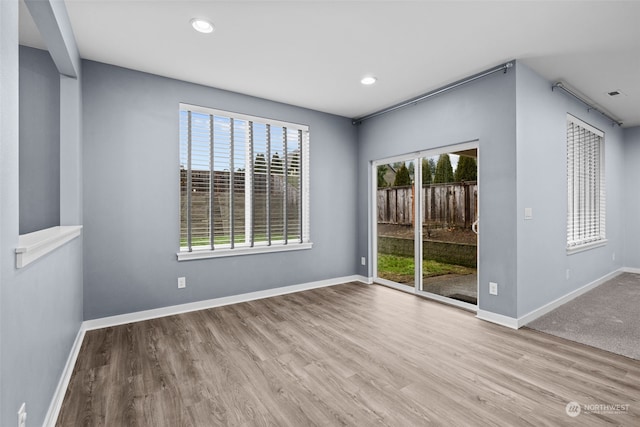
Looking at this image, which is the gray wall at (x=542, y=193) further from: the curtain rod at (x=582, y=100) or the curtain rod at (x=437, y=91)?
the curtain rod at (x=437, y=91)

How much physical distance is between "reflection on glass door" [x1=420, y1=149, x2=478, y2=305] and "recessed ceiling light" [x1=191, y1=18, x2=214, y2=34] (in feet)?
9.41

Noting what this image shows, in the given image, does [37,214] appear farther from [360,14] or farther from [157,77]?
[360,14]

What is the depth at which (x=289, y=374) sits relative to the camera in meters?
2.20

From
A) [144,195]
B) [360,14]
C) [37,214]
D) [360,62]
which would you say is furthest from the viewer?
[144,195]

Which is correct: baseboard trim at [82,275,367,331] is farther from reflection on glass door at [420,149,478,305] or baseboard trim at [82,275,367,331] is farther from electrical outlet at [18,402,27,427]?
electrical outlet at [18,402,27,427]

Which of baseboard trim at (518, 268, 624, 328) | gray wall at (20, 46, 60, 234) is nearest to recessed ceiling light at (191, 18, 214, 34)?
gray wall at (20, 46, 60, 234)

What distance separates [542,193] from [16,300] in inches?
168

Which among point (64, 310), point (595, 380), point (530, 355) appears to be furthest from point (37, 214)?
point (595, 380)

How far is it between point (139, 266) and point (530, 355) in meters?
3.73

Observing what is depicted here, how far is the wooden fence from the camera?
3.60 meters

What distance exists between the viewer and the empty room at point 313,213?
1856 mm

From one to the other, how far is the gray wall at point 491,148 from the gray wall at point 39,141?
3955mm

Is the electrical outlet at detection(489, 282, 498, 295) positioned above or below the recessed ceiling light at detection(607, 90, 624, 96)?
below

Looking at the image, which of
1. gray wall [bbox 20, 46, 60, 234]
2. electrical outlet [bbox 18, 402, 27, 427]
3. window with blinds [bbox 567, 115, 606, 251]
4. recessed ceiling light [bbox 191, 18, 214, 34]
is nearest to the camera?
electrical outlet [bbox 18, 402, 27, 427]
